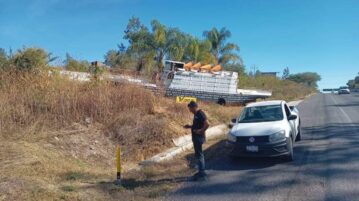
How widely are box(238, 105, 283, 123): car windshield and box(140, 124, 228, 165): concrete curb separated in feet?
6.91

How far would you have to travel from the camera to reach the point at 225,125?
55.9 feet

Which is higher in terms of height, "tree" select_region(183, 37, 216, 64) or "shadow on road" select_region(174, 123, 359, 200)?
"tree" select_region(183, 37, 216, 64)

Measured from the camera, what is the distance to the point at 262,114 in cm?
1102

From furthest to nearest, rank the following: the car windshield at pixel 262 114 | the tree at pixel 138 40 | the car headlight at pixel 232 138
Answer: the tree at pixel 138 40
the car windshield at pixel 262 114
the car headlight at pixel 232 138

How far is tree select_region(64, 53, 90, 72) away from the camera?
49.4 ft

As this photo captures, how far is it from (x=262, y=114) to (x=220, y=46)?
41443 mm

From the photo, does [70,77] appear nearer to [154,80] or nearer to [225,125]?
[154,80]

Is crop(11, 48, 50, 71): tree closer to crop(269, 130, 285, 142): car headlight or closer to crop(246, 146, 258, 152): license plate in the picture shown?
crop(246, 146, 258, 152): license plate

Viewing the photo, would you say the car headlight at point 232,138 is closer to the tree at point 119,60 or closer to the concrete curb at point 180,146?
the concrete curb at point 180,146

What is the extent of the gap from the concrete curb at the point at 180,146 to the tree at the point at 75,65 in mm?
5756

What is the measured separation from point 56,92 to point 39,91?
564 millimetres

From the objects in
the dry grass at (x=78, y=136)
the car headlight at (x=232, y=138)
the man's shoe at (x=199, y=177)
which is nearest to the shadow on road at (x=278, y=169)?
the man's shoe at (x=199, y=177)

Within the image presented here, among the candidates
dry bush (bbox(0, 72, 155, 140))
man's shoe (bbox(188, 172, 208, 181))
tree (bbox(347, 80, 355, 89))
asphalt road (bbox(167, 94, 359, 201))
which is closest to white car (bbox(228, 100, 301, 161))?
asphalt road (bbox(167, 94, 359, 201))

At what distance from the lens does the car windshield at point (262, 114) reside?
10.7 meters
